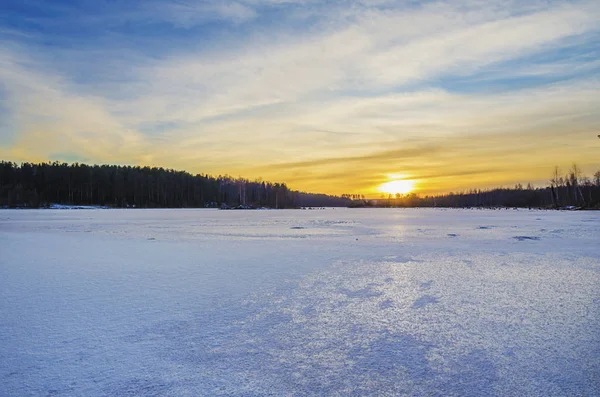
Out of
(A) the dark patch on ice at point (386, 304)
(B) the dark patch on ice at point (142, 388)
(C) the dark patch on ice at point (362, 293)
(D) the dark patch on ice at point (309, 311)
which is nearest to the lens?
(B) the dark patch on ice at point (142, 388)

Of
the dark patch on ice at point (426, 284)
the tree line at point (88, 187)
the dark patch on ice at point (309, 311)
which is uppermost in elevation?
the tree line at point (88, 187)

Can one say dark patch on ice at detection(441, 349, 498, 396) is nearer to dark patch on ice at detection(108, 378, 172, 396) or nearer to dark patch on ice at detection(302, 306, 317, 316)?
dark patch on ice at detection(302, 306, 317, 316)

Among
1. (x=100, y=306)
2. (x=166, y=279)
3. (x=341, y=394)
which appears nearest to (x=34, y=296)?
(x=100, y=306)

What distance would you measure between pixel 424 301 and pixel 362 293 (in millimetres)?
790

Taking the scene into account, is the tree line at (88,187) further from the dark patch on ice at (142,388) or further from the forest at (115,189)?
the dark patch on ice at (142,388)

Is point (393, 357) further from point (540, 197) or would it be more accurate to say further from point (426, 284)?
point (540, 197)

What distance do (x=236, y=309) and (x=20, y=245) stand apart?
9.87m

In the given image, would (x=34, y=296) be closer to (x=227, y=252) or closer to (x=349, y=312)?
(x=349, y=312)

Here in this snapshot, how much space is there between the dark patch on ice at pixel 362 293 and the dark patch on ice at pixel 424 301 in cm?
53

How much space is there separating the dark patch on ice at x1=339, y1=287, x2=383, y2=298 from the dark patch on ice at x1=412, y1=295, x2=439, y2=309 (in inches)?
20.7

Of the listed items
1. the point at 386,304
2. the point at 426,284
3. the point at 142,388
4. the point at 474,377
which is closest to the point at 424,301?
the point at 386,304

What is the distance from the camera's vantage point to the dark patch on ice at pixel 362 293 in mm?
4995

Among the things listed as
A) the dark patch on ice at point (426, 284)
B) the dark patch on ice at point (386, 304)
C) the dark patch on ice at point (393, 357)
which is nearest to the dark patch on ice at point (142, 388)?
the dark patch on ice at point (393, 357)

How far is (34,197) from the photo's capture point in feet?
228
